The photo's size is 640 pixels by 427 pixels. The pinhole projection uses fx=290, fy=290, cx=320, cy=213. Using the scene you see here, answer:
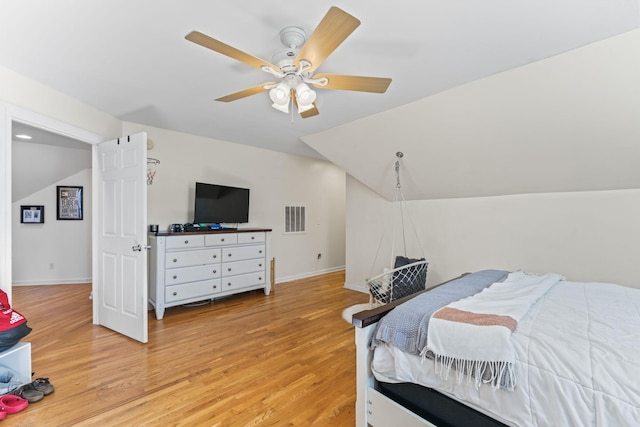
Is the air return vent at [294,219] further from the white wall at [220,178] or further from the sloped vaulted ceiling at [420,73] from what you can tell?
the sloped vaulted ceiling at [420,73]

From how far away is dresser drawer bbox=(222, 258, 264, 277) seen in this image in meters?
4.05

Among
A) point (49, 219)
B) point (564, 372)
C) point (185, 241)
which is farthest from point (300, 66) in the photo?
point (49, 219)

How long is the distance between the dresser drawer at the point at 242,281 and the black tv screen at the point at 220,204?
2.79 feet

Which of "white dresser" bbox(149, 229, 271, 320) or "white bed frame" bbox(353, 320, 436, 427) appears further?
"white dresser" bbox(149, 229, 271, 320)

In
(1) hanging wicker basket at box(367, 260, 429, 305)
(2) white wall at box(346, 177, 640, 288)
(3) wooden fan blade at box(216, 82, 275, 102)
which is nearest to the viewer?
(3) wooden fan blade at box(216, 82, 275, 102)

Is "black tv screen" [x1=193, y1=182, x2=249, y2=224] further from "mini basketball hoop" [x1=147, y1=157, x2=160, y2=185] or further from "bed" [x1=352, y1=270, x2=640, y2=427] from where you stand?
"bed" [x1=352, y1=270, x2=640, y2=427]

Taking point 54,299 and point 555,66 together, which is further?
point 54,299

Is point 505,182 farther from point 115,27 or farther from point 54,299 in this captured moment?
point 54,299

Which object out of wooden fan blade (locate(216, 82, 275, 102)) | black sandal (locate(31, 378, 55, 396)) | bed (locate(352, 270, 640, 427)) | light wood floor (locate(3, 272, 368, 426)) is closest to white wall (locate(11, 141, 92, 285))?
light wood floor (locate(3, 272, 368, 426))

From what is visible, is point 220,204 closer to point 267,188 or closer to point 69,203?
point 267,188

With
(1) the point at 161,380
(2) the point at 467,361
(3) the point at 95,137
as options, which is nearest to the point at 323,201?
(3) the point at 95,137

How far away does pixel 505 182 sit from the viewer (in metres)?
3.22

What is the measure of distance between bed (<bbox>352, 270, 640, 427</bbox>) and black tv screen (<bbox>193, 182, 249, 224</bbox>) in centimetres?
313

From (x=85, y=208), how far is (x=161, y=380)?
15.1 feet
